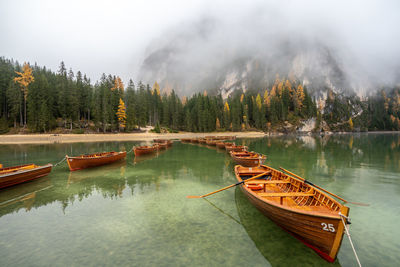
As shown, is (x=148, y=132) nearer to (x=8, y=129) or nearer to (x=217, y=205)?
(x=8, y=129)

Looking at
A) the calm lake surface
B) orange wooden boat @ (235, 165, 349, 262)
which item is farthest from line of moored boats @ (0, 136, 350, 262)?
the calm lake surface

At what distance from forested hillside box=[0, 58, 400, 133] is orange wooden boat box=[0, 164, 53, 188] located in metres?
57.9

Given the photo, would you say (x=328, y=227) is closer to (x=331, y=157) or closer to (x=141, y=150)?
(x=141, y=150)

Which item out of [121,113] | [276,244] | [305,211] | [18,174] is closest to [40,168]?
[18,174]

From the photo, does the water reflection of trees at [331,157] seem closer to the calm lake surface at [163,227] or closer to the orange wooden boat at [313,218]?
the calm lake surface at [163,227]

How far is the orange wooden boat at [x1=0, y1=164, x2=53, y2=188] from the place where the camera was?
13.7m

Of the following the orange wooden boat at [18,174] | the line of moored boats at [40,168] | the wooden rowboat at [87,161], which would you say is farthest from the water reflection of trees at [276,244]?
the wooden rowboat at [87,161]

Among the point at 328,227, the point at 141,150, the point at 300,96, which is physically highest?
the point at 300,96

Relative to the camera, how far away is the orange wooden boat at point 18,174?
13.7m

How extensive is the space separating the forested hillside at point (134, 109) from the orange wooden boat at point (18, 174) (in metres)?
57.9

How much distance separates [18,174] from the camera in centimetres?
1440

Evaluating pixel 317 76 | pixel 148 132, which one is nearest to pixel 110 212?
pixel 148 132

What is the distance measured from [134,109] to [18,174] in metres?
69.5

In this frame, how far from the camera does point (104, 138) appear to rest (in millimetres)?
65312
